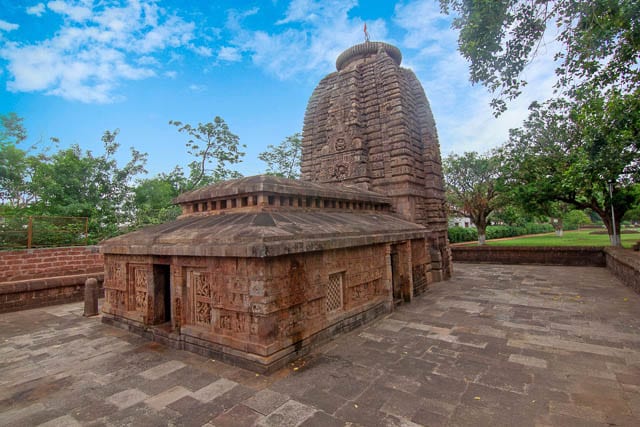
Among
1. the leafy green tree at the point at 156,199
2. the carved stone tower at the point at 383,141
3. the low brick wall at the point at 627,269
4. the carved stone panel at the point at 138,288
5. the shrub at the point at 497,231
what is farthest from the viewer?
the shrub at the point at 497,231

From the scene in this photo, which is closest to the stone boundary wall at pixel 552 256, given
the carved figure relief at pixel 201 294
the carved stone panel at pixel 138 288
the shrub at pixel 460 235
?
the shrub at pixel 460 235

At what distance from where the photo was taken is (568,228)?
56656mm

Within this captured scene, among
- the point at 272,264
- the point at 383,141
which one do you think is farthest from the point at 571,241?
the point at 272,264

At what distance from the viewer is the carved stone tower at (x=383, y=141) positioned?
35.8ft

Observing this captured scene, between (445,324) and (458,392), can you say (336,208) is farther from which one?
(458,392)

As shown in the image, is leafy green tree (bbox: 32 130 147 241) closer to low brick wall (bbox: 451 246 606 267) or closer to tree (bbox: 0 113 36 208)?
tree (bbox: 0 113 36 208)

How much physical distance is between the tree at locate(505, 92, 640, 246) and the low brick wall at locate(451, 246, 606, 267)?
1.28 metres

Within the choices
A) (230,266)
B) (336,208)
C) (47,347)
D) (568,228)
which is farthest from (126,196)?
(568,228)

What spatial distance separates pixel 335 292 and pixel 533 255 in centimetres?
1463

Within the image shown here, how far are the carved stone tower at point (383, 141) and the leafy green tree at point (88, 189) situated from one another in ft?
35.1

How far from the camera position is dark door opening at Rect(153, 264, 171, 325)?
234 inches

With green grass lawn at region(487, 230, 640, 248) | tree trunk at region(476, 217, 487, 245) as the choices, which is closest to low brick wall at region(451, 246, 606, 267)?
green grass lawn at region(487, 230, 640, 248)

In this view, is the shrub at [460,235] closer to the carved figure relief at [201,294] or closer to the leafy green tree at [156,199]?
the leafy green tree at [156,199]

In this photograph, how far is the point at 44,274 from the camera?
1002cm
